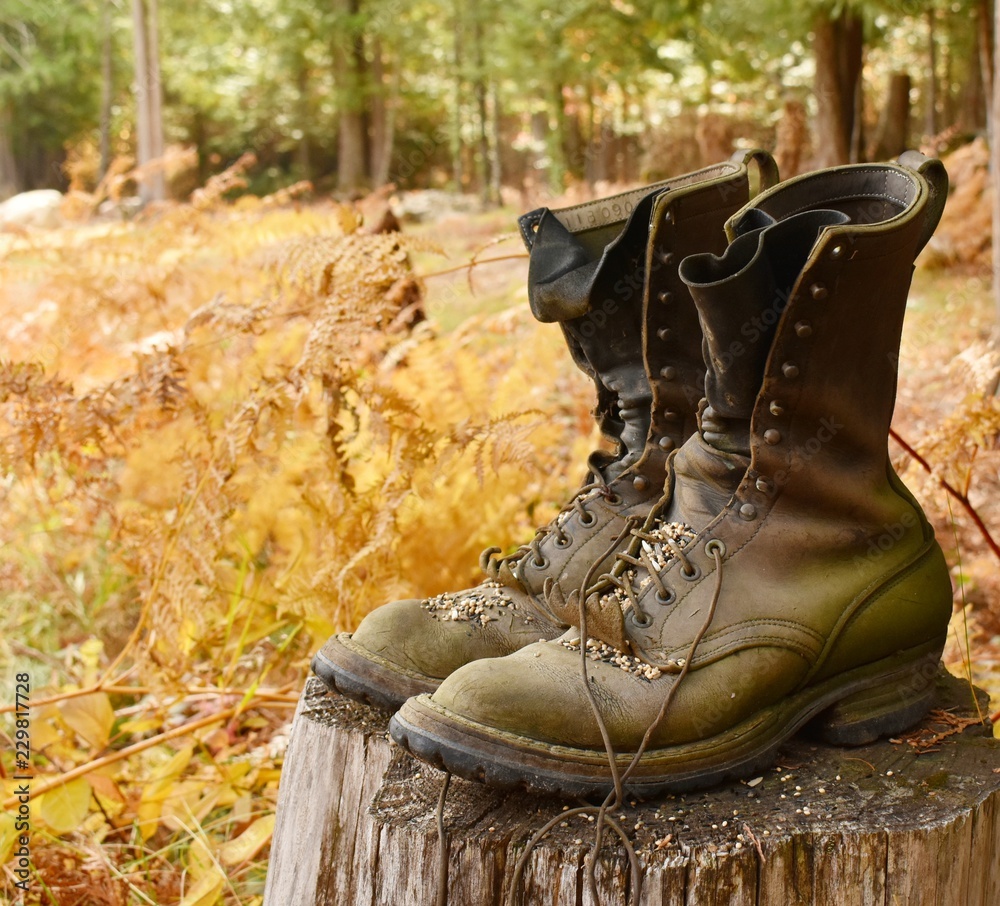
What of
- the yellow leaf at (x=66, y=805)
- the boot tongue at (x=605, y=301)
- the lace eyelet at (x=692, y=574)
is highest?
the boot tongue at (x=605, y=301)

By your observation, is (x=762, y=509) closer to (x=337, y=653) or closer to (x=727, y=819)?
(x=727, y=819)

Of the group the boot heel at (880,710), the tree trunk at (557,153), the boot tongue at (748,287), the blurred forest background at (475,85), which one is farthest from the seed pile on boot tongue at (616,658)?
the tree trunk at (557,153)

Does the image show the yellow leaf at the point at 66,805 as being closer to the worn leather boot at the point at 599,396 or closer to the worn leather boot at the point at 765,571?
the worn leather boot at the point at 599,396

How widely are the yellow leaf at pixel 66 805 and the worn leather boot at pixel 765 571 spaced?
1106 millimetres

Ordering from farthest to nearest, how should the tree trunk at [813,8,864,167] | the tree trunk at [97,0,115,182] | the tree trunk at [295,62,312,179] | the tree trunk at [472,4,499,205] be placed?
the tree trunk at [295,62,312,179], the tree trunk at [97,0,115,182], the tree trunk at [472,4,499,205], the tree trunk at [813,8,864,167]

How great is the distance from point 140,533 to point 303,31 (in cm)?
2095

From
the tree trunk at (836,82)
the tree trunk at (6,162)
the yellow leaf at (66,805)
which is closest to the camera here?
the yellow leaf at (66,805)

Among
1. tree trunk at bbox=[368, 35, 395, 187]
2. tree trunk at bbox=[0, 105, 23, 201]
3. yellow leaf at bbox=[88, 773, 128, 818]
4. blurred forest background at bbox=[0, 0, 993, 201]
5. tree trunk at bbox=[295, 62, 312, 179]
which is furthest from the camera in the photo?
tree trunk at bbox=[0, 105, 23, 201]

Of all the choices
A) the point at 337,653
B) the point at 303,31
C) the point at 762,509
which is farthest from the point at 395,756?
the point at 303,31

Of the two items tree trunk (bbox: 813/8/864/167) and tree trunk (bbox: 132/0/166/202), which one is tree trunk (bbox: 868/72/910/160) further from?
tree trunk (bbox: 132/0/166/202)

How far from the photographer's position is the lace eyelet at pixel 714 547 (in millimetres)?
1494

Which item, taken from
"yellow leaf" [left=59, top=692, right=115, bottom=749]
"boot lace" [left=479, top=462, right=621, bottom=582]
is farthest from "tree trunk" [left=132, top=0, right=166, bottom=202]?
"boot lace" [left=479, top=462, right=621, bottom=582]

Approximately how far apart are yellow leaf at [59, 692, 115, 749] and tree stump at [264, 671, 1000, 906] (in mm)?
959

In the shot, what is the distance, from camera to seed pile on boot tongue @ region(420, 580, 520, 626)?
1700mm
